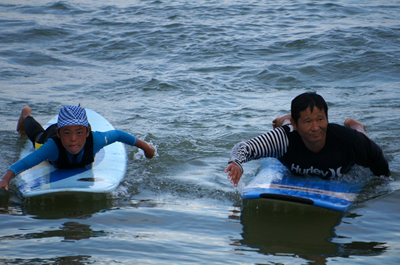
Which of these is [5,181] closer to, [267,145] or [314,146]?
[267,145]

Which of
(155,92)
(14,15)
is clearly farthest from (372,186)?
(14,15)

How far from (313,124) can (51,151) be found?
2.64 m

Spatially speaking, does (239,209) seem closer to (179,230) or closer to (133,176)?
(179,230)

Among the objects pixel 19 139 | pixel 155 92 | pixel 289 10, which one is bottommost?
pixel 19 139

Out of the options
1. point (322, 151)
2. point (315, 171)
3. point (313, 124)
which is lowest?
point (315, 171)

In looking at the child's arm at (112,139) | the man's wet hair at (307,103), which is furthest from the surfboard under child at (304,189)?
the child's arm at (112,139)

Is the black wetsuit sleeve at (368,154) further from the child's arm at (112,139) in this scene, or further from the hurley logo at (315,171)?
the child's arm at (112,139)

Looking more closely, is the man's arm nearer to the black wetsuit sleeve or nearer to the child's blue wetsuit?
the black wetsuit sleeve

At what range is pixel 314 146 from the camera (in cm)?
435

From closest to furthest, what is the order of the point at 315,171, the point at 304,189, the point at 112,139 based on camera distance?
the point at 304,189
the point at 315,171
the point at 112,139

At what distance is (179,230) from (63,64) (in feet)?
29.4

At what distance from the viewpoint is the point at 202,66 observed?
11117 mm

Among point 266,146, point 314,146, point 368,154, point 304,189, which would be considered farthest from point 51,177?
point 368,154

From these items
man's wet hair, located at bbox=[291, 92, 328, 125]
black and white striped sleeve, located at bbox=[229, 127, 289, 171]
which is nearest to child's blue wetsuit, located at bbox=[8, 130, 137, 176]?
black and white striped sleeve, located at bbox=[229, 127, 289, 171]
